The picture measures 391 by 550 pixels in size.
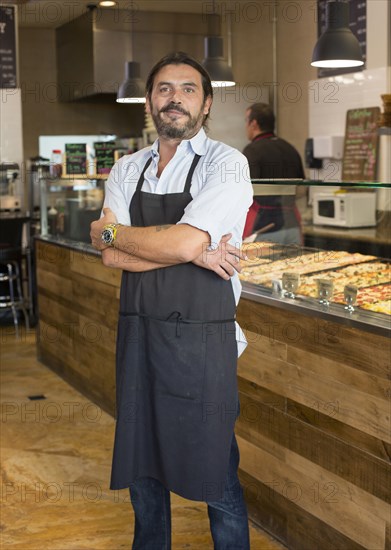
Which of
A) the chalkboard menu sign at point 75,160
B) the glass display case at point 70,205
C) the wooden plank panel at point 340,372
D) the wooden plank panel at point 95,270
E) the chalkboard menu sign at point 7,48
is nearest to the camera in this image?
the wooden plank panel at point 340,372

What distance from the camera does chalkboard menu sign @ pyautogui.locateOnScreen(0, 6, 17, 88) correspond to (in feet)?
28.0

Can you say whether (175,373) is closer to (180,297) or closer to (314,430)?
(180,297)

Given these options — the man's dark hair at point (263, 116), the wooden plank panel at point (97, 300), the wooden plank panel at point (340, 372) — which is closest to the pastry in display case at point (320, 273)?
the wooden plank panel at point (340, 372)

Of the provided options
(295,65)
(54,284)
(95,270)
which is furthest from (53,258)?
(295,65)

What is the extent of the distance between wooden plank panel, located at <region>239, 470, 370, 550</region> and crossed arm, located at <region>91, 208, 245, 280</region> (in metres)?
1.10

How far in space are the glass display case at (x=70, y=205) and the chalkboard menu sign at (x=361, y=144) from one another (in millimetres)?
2569

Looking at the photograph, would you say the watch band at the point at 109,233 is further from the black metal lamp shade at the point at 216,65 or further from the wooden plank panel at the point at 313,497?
the black metal lamp shade at the point at 216,65

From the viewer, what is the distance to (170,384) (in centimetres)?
236

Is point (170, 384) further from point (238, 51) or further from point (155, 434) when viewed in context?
point (238, 51)

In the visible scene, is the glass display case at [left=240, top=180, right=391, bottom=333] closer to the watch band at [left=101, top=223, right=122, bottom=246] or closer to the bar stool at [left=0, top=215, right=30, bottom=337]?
the watch band at [left=101, top=223, right=122, bottom=246]

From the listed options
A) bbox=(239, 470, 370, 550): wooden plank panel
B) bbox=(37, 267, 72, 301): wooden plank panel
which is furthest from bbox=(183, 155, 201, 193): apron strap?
bbox=(37, 267, 72, 301): wooden plank panel

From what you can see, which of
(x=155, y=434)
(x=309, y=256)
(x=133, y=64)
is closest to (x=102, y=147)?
(x=133, y=64)

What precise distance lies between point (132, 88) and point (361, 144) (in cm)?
198

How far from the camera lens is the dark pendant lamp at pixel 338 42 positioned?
17.1ft
